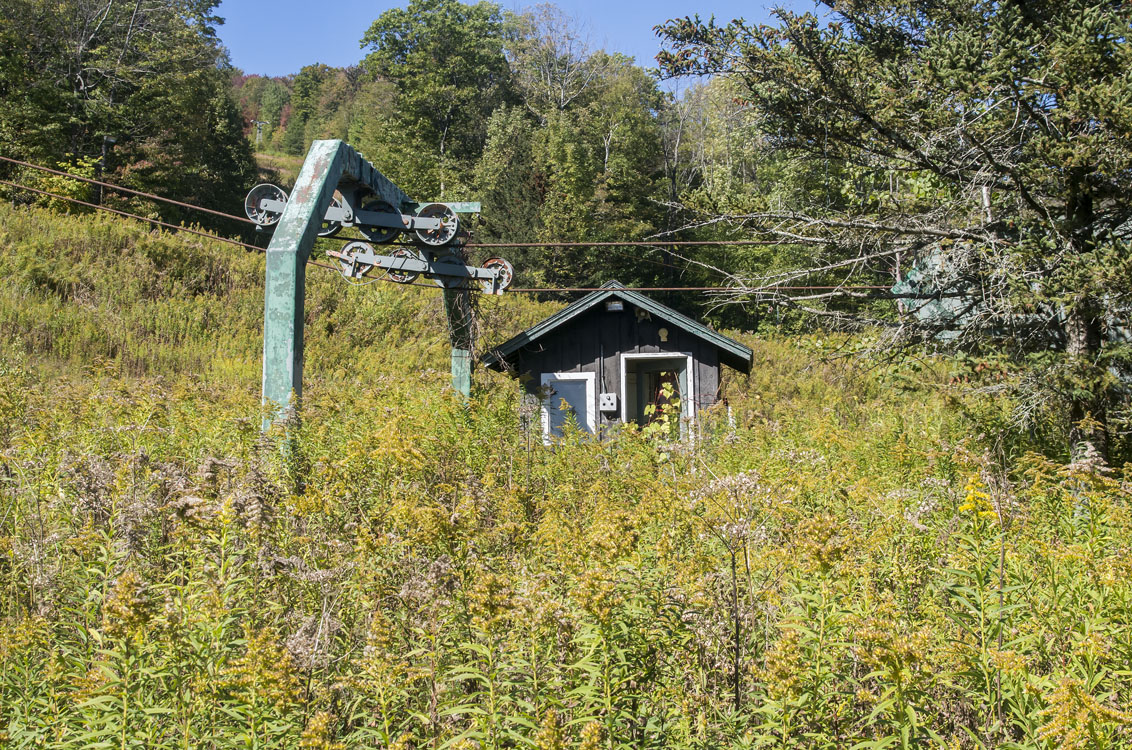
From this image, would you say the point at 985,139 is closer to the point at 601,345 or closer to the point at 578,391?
the point at 601,345

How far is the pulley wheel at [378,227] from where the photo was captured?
35.1ft

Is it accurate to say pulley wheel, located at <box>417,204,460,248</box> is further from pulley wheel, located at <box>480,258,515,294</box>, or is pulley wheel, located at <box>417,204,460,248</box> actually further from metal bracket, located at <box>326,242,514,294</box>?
pulley wheel, located at <box>480,258,515,294</box>

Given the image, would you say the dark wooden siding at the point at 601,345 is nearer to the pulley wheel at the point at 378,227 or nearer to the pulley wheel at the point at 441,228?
the pulley wheel at the point at 441,228

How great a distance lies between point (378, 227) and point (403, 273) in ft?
4.58

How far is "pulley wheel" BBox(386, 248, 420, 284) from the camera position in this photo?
38.3ft

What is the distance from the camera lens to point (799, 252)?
98.9 ft

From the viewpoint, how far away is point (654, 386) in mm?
20672

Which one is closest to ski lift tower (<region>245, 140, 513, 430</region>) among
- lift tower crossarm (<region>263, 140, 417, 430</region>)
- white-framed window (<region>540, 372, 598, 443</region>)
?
lift tower crossarm (<region>263, 140, 417, 430</region>)

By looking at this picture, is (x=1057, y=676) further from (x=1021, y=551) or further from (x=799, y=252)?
(x=799, y=252)

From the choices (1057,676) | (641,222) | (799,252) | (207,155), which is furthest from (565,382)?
(207,155)

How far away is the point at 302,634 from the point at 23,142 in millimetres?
37636

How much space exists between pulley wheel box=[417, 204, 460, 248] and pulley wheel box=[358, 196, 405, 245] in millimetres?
406

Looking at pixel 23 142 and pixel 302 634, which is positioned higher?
pixel 23 142

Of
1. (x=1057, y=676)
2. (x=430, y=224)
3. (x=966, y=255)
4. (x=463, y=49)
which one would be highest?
(x=463, y=49)
